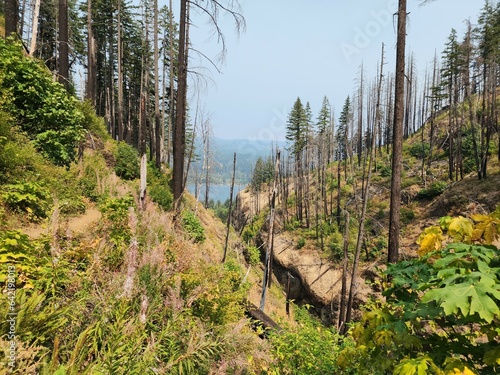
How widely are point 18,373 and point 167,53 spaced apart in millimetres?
26416

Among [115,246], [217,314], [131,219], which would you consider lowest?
[217,314]

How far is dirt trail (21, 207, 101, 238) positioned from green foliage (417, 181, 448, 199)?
28.0 metres

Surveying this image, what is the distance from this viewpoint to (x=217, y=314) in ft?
14.8

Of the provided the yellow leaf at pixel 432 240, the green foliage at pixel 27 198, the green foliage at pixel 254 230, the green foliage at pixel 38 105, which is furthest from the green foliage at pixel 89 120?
the green foliage at pixel 254 230

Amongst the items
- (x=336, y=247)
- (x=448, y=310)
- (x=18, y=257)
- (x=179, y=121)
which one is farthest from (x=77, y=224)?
(x=336, y=247)

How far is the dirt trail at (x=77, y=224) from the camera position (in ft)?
15.2

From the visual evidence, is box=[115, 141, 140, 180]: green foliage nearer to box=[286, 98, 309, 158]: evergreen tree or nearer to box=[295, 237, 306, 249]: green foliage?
box=[295, 237, 306, 249]: green foliage

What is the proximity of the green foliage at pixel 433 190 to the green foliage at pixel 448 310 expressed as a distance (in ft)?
90.1

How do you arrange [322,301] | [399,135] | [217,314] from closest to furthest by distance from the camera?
[217,314] → [399,135] → [322,301]

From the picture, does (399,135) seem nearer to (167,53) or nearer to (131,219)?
(131,219)

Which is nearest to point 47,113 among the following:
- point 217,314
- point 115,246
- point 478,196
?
point 115,246

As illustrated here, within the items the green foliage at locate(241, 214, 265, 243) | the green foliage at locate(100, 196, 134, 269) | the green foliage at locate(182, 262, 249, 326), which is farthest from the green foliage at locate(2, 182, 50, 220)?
the green foliage at locate(241, 214, 265, 243)

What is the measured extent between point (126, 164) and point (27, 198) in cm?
741

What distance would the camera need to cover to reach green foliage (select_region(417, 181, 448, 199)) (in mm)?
24953
